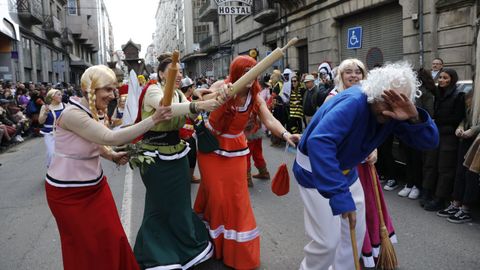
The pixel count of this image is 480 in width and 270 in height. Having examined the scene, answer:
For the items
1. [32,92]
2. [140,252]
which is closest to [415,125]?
[140,252]

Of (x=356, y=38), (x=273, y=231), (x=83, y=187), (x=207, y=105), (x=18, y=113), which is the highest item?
(x=356, y=38)

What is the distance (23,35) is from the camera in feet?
90.8

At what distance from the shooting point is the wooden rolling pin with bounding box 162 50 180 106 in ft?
7.80

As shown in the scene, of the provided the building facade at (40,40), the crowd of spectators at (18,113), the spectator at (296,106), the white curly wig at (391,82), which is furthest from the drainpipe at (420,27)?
the building facade at (40,40)

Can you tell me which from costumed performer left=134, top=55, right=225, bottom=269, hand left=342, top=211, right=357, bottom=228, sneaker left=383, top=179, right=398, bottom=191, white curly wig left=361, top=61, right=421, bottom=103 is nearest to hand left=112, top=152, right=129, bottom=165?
costumed performer left=134, top=55, right=225, bottom=269

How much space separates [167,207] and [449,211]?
360 centimetres

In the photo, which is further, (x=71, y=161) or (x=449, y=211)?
(x=449, y=211)

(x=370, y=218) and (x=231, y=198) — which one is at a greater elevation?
(x=231, y=198)

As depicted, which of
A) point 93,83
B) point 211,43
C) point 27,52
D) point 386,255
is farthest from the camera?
point 211,43

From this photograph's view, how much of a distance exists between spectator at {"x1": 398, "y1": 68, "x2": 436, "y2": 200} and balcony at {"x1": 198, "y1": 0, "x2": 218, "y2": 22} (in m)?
32.1

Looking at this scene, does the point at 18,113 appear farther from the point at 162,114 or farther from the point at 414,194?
A: the point at 162,114

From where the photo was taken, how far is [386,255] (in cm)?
380

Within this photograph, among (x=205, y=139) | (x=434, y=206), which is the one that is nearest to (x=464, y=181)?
(x=434, y=206)

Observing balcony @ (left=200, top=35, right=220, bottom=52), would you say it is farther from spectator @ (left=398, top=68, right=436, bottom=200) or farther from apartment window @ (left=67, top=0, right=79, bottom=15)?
spectator @ (left=398, top=68, right=436, bottom=200)
